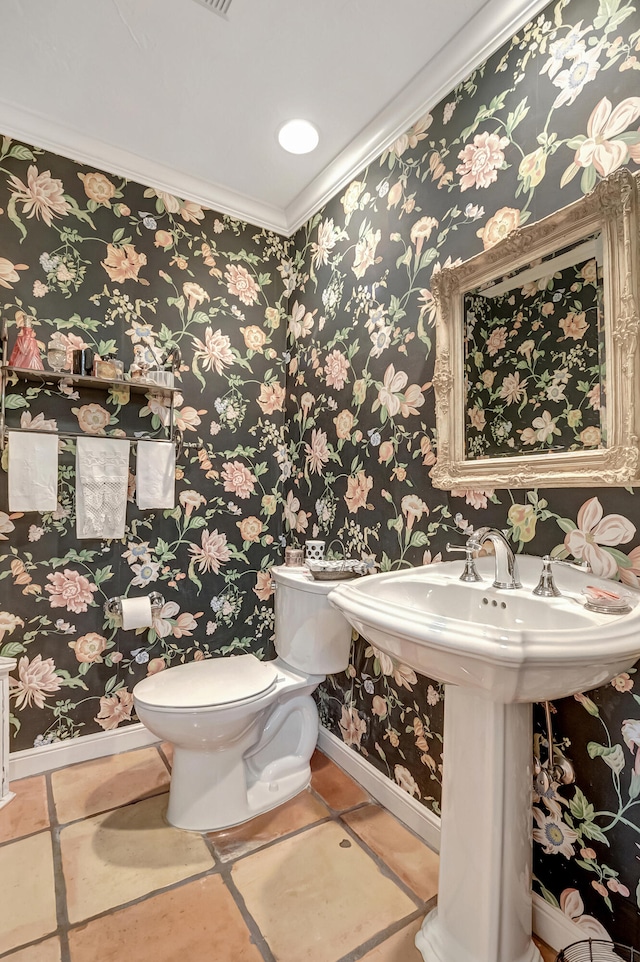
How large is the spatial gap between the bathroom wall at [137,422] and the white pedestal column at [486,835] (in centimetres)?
128

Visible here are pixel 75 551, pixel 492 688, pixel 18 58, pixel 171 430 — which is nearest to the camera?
pixel 492 688

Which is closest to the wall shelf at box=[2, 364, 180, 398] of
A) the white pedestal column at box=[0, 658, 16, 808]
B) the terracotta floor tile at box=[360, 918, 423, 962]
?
the white pedestal column at box=[0, 658, 16, 808]

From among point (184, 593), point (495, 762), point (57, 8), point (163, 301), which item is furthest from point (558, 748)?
point (57, 8)

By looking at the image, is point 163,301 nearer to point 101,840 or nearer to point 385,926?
point 101,840

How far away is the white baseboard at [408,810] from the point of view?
108 centimetres

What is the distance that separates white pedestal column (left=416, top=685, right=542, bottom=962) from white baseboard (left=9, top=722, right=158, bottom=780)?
4.35 feet

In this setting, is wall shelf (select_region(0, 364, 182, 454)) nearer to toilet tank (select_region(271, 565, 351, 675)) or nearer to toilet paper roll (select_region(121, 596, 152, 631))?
toilet paper roll (select_region(121, 596, 152, 631))

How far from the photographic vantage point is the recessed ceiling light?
5.65 feet

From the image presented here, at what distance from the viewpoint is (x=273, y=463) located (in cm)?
224

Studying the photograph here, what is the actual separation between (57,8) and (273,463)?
66.0 inches

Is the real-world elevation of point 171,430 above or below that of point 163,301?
below

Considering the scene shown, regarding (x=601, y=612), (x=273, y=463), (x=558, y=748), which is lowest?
(x=558, y=748)

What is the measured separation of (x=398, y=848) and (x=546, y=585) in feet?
3.25

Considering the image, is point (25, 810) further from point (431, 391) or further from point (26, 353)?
point (431, 391)
